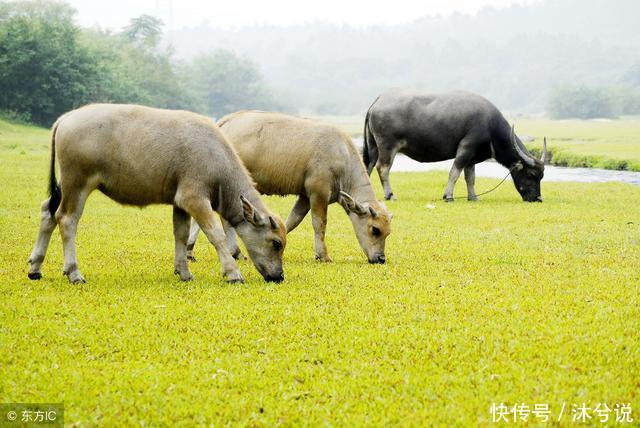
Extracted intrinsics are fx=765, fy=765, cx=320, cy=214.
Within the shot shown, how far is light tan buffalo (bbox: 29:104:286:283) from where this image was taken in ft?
28.9

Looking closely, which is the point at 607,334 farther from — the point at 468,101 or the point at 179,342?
the point at 468,101

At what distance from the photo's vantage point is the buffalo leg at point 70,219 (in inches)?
348

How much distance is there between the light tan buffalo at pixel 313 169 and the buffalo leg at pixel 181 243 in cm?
129

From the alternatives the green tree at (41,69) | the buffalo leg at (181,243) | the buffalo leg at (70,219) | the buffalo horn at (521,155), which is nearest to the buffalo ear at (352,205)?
the buffalo leg at (181,243)

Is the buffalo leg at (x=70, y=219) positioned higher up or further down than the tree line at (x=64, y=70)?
higher up

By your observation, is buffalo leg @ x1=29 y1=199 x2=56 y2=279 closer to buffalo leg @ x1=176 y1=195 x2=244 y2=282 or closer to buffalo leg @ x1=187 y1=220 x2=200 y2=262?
buffalo leg @ x1=176 y1=195 x2=244 y2=282

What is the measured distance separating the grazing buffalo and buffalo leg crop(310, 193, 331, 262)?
8.05 meters

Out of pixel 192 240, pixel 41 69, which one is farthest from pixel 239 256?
pixel 41 69

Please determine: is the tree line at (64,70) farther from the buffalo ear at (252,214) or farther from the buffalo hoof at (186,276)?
the buffalo ear at (252,214)

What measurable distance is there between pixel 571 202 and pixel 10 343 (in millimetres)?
14975

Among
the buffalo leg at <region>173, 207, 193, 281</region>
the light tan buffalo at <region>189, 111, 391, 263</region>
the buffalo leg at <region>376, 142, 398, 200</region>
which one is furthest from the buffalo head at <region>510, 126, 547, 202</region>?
the buffalo leg at <region>173, 207, 193, 281</region>

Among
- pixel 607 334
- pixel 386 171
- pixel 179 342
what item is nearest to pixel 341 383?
pixel 179 342

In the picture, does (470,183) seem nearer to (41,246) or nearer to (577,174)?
(41,246)

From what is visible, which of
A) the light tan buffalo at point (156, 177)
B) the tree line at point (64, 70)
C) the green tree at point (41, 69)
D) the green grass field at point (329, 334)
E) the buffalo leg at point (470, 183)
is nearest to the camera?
the green grass field at point (329, 334)
